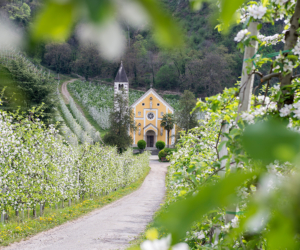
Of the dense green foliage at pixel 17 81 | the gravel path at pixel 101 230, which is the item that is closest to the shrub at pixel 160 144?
the gravel path at pixel 101 230

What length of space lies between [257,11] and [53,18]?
167 centimetres

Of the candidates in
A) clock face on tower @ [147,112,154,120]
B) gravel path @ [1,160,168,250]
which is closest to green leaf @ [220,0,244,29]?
gravel path @ [1,160,168,250]

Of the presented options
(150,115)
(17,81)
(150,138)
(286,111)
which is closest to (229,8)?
(286,111)

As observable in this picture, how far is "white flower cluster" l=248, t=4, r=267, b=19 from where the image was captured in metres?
1.62

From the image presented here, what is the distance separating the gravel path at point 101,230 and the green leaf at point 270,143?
662 centimetres

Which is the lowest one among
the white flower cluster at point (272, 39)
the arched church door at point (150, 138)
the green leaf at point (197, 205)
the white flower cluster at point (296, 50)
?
the arched church door at point (150, 138)

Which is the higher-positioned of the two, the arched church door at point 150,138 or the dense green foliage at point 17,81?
the dense green foliage at point 17,81

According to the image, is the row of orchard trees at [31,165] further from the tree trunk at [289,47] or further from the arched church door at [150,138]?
the arched church door at [150,138]

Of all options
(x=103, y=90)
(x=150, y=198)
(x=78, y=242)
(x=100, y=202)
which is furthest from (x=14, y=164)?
(x=103, y=90)

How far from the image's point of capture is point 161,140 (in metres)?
38.2

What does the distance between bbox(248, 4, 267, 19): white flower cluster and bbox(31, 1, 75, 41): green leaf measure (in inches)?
63.9

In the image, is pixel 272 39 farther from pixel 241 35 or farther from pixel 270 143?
pixel 270 143

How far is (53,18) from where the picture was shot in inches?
11.2

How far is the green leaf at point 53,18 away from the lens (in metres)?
0.28
